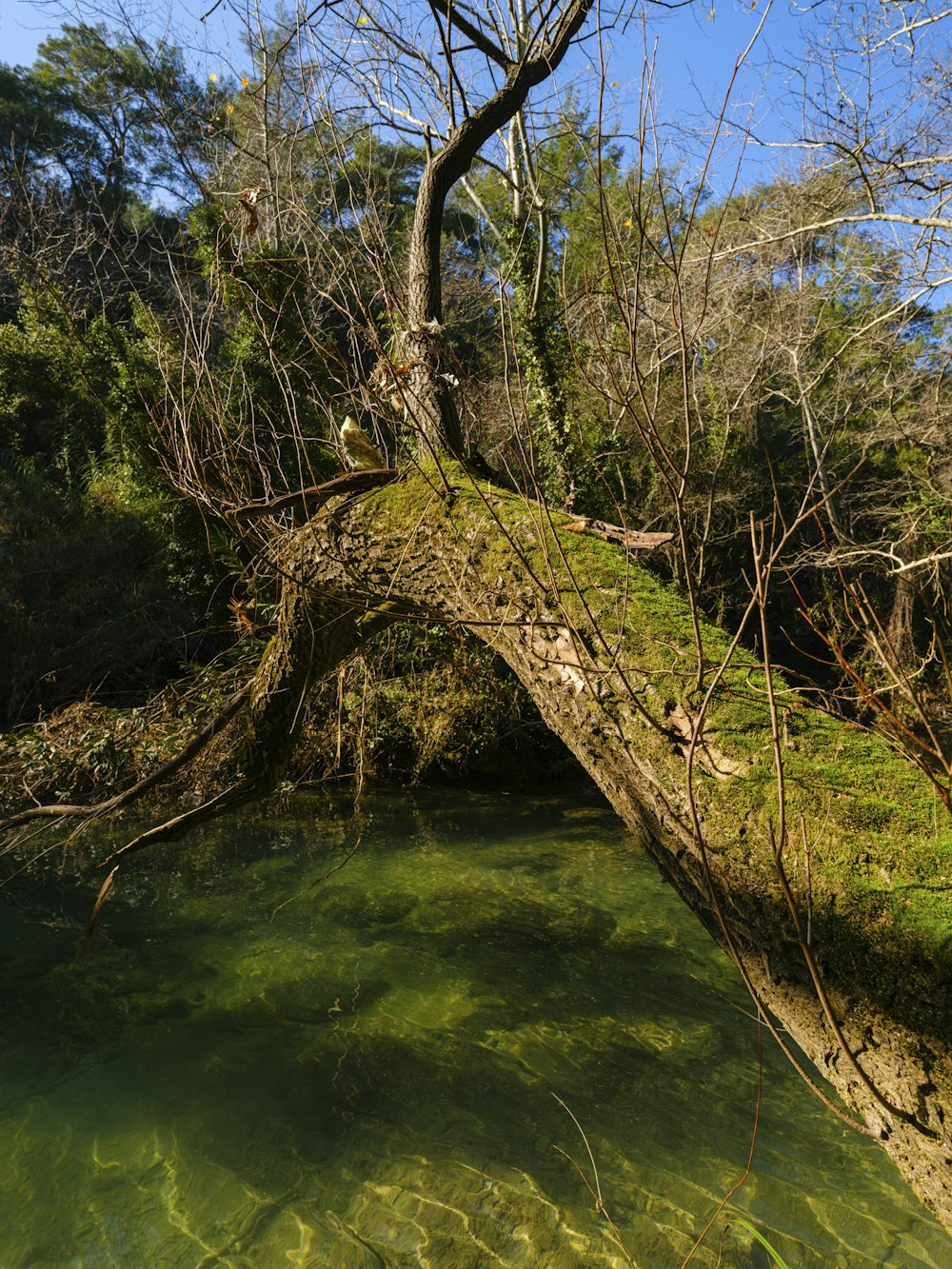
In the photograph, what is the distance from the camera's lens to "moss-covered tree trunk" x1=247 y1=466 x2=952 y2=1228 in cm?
148

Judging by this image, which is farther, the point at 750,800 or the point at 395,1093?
the point at 395,1093

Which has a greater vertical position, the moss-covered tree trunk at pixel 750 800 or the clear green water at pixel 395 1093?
the moss-covered tree trunk at pixel 750 800

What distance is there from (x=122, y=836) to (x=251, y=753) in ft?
12.5

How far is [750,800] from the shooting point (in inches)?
69.2

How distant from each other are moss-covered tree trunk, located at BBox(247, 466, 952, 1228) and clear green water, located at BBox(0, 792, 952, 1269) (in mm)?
593

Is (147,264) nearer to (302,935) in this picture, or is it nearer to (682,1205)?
(302,935)

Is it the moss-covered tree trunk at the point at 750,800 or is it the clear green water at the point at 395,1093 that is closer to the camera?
the moss-covered tree trunk at the point at 750,800

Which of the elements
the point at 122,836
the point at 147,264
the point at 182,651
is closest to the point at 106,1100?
the point at 122,836

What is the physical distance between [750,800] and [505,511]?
1.25 m

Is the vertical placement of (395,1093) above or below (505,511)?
below

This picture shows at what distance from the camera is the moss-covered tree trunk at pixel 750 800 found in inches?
58.2

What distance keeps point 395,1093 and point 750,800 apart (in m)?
2.28

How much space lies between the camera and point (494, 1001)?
4.00 metres

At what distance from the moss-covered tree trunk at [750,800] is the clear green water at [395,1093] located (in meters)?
0.59
